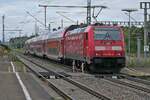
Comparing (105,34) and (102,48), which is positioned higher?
(105,34)

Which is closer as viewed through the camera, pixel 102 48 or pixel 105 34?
pixel 102 48

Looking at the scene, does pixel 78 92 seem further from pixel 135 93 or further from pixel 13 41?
pixel 13 41

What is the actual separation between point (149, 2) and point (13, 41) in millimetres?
137649

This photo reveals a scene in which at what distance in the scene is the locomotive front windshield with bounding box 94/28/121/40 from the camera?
32219 millimetres

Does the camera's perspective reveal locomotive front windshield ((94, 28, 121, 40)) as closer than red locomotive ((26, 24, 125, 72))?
No

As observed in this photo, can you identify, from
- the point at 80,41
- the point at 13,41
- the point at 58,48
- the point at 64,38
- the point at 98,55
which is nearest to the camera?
the point at 98,55

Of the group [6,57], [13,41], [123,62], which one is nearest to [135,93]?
[123,62]

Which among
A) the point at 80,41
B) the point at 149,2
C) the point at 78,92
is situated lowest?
the point at 78,92

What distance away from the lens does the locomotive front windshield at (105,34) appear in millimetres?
32219

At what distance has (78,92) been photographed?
1991 centimetres

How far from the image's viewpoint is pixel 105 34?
32.3 m

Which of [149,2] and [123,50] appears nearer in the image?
[123,50]

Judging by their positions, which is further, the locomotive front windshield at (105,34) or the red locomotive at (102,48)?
the locomotive front windshield at (105,34)

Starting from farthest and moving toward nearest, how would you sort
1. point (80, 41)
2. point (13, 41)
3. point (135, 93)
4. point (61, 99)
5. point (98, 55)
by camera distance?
point (13, 41), point (80, 41), point (98, 55), point (135, 93), point (61, 99)
